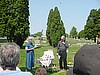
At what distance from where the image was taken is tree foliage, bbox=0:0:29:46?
156 feet

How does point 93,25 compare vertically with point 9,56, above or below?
above

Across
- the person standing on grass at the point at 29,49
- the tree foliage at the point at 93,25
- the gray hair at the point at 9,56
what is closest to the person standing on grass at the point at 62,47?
the person standing on grass at the point at 29,49

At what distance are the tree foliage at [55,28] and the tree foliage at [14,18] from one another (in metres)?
6.61

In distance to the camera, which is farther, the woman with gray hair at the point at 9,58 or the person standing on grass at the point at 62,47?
the person standing on grass at the point at 62,47

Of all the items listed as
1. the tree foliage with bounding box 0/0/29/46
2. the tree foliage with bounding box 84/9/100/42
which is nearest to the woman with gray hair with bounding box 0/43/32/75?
the tree foliage with bounding box 0/0/29/46

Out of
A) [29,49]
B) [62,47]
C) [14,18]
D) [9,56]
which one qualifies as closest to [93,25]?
[14,18]

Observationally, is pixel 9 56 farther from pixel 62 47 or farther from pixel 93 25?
pixel 93 25

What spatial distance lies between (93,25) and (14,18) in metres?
37.8

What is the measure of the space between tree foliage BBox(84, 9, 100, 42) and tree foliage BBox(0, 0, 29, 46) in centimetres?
3564

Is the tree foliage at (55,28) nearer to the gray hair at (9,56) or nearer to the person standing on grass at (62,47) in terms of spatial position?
the person standing on grass at (62,47)

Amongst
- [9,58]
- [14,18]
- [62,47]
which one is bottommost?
[62,47]

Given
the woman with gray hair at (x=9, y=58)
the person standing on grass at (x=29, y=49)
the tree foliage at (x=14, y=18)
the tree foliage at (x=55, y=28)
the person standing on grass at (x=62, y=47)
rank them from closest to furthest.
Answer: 1. the woman with gray hair at (x=9, y=58)
2. the person standing on grass at (x=29, y=49)
3. the person standing on grass at (x=62, y=47)
4. the tree foliage at (x=14, y=18)
5. the tree foliage at (x=55, y=28)

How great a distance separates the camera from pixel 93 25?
82375 mm

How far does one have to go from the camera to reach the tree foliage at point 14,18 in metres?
47.6
